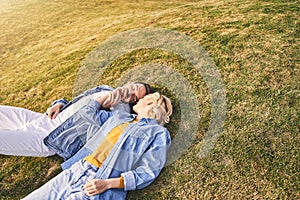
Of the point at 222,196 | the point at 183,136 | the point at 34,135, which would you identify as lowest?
the point at 222,196

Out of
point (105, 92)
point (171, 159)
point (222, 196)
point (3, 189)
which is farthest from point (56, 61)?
point (222, 196)

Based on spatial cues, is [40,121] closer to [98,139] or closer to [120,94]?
[98,139]

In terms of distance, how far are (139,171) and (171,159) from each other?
561 millimetres

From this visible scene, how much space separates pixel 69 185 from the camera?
354 cm

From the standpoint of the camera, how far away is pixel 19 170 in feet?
13.8

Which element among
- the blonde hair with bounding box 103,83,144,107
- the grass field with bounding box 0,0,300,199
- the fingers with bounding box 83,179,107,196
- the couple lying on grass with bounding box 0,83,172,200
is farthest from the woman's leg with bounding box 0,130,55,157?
the fingers with bounding box 83,179,107,196

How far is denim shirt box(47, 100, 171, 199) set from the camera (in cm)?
356

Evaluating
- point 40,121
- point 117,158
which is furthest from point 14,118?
point 117,158

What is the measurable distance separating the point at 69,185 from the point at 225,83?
8.00 ft

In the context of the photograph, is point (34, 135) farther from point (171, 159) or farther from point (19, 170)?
point (171, 159)

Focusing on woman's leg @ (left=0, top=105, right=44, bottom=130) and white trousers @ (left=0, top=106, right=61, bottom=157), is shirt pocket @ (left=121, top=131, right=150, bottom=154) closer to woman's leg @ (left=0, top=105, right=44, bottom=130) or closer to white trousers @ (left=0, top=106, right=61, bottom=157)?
white trousers @ (left=0, top=106, right=61, bottom=157)

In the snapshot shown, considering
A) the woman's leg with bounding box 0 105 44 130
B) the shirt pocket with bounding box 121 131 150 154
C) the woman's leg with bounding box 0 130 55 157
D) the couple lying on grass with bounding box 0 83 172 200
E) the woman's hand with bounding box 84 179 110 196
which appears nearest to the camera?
the woman's hand with bounding box 84 179 110 196

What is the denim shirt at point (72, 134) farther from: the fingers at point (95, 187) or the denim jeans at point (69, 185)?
the fingers at point (95, 187)

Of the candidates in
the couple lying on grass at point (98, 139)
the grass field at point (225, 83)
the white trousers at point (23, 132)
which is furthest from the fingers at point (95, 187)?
the white trousers at point (23, 132)
